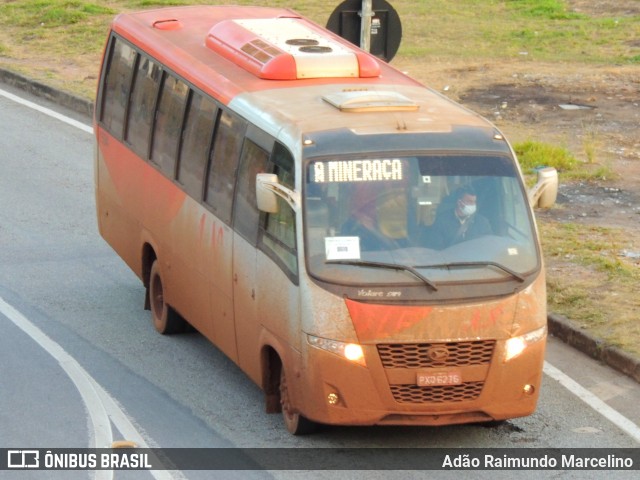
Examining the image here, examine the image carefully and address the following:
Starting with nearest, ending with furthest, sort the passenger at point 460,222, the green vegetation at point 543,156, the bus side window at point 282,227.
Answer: the passenger at point 460,222
the bus side window at point 282,227
the green vegetation at point 543,156

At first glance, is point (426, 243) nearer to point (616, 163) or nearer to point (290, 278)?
point (290, 278)

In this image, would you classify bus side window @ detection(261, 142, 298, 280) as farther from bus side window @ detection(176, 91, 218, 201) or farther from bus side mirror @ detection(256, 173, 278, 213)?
bus side window @ detection(176, 91, 218, 201)

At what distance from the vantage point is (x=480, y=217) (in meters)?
9.45

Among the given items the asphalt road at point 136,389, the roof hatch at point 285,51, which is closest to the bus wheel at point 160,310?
the asphalt road at point 136,389

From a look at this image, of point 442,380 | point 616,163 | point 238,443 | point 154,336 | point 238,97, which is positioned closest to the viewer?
point 442,380

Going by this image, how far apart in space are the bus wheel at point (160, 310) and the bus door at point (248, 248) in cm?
191

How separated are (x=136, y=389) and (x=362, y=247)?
103 inches

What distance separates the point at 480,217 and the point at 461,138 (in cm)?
58

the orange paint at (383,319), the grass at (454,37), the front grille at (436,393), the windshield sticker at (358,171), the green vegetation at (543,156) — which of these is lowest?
the grass at (454,37)

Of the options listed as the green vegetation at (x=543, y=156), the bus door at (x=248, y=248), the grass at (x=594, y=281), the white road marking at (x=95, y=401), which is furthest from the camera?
the green vegetation at (x=543, y=156)

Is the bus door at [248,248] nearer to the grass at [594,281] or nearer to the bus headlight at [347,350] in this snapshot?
the bus headlight at [347,350]

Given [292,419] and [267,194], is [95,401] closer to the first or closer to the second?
[292,419]

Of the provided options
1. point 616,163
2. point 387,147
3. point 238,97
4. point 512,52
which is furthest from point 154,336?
point 512,52

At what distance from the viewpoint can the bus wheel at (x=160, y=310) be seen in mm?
12291
